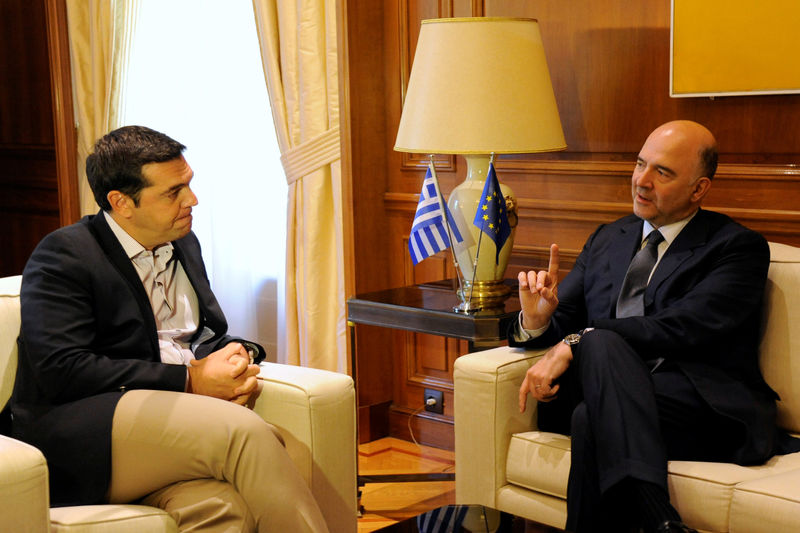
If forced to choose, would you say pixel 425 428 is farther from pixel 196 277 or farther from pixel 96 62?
pixel 96 62

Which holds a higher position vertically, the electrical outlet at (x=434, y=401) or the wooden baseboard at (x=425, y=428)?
the electrical outlet at (x=434, y=401)

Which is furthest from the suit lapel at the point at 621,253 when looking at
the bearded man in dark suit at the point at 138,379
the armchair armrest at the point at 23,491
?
the armchair armrest at the point at 23,491

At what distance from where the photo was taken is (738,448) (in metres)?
2.33

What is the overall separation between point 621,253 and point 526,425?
0.55 meters

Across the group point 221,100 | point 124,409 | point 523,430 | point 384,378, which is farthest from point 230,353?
point 221,100

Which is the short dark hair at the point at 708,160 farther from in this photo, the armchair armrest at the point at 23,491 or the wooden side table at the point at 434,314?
the armchair armrest at the point at 23,491

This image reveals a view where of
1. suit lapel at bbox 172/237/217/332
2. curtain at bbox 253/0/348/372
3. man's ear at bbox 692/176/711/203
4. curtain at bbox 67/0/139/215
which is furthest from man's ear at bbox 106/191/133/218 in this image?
curtain at bbox 67/0/139/215

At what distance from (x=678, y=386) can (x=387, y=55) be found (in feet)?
6.25

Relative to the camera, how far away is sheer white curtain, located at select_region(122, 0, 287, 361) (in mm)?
4375

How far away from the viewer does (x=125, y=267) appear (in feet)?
7.60

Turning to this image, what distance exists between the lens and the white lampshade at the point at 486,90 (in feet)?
9.41

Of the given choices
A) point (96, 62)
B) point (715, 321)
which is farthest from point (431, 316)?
point (96, 62)

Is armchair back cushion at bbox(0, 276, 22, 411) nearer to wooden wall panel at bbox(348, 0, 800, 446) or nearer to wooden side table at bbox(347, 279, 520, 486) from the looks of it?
wooden side table at bbox(347, 279, 520, 486)

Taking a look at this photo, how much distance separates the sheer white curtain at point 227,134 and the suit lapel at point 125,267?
79.2 inches
